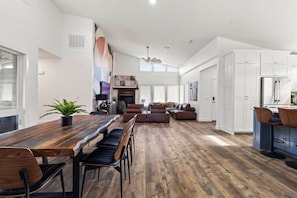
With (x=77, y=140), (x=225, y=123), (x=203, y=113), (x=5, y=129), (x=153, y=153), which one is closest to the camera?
(x=77, y=140)

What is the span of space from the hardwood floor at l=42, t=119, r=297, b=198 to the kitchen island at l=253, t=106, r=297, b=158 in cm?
27

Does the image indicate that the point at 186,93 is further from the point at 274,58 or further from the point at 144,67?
the point at 274,58

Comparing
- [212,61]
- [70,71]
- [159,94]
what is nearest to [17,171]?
[70,71]

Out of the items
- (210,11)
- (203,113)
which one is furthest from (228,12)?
(203,113)

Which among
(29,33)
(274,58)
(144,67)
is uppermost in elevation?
(144,67)

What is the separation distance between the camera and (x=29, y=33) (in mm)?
4793

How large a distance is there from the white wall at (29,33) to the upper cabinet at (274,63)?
6.68 metres

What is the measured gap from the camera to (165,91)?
1327 cm

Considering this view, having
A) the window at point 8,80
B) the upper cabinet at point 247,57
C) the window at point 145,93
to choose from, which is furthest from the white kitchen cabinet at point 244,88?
the window at point 145,93

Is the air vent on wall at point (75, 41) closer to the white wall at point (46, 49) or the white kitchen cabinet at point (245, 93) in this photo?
the white wall at point (46, 49)

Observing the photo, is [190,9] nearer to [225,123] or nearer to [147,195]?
[225,123]

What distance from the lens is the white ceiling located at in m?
4.25

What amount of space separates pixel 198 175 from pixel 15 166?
2.35 meters

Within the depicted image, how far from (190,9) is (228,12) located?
36.0 inches
